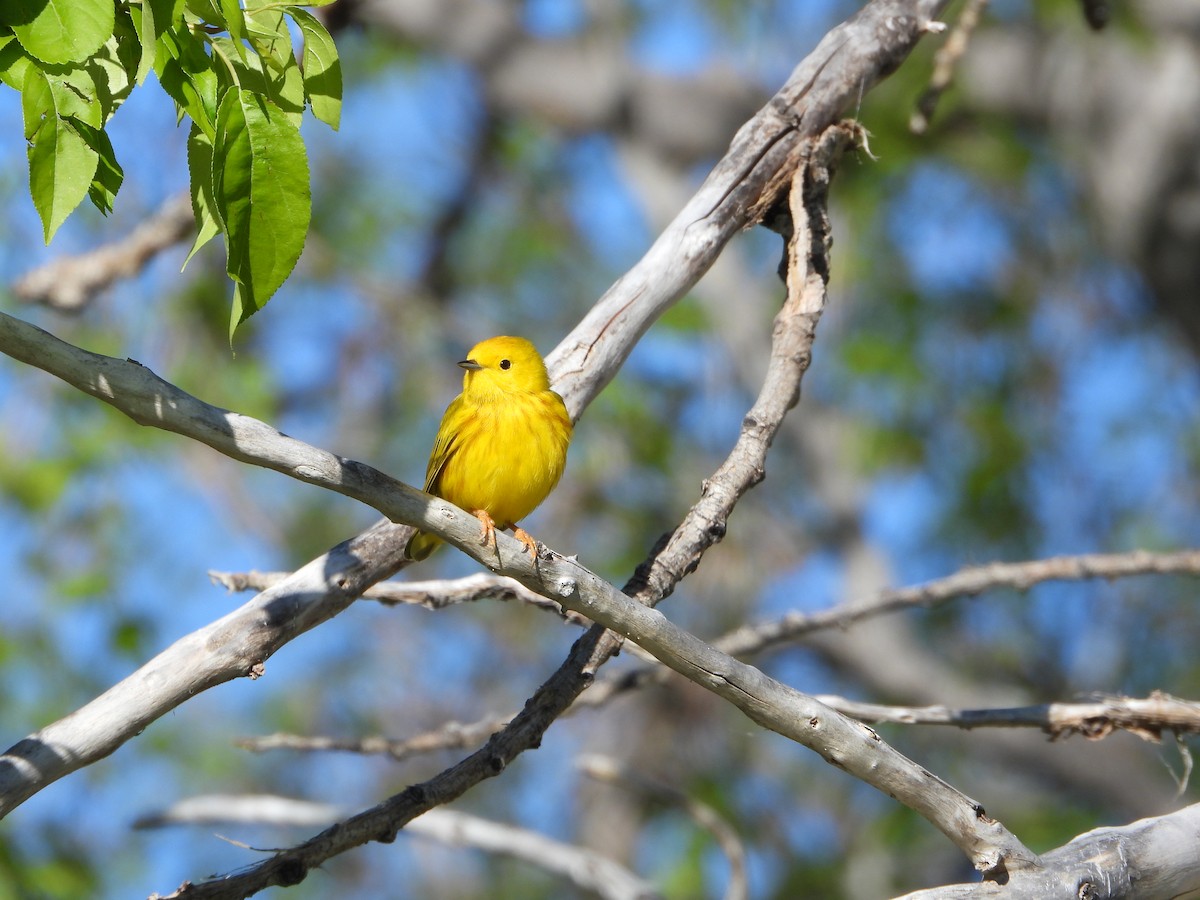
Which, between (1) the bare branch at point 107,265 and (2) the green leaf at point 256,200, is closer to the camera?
(2) the green leaf at point 256,200

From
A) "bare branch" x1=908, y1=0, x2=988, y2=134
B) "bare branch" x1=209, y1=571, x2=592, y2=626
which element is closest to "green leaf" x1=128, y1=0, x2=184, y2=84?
"bare branch" x1=209, y1=571, x2=592, y2=626

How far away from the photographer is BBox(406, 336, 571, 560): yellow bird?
4273mm

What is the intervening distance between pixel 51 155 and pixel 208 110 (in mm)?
301

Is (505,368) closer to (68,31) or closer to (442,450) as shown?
(442,450)

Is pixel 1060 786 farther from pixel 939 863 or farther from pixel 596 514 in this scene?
pixel 596 514

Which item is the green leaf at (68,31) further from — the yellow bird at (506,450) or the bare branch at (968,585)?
the bare branch at (968,585)

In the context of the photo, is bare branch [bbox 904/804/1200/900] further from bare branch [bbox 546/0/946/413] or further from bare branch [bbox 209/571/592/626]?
bare branch [bbox 546/0/946/413]

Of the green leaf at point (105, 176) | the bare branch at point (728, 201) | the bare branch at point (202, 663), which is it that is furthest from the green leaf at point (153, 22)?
the bare branch at point (728, 201)

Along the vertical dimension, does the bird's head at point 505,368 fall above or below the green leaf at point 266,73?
above

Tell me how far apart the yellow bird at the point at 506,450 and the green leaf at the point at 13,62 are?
7.14 feet

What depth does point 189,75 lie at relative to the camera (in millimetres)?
2340

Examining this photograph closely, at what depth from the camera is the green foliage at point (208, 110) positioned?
7.35ft

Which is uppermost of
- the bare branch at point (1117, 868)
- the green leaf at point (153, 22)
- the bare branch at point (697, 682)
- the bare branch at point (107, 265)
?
the bare branch at point (107, 265)

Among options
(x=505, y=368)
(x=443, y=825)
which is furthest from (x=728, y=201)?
(x=443, y=825)
